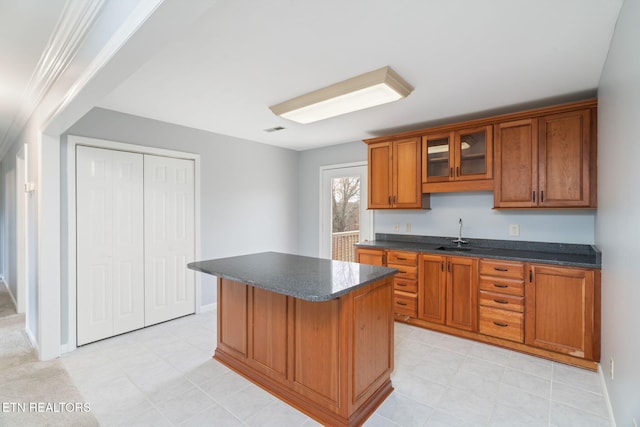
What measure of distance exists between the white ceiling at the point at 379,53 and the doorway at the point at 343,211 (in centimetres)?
154

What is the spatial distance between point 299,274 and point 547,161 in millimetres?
2612

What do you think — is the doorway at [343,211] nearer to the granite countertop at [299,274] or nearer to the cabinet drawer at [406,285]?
the cabinet drawer at [406,285]

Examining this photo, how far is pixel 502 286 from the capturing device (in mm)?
2984

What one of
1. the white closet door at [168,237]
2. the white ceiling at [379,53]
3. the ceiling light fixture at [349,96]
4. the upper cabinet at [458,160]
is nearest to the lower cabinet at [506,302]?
the upper cabinet at [458,160]

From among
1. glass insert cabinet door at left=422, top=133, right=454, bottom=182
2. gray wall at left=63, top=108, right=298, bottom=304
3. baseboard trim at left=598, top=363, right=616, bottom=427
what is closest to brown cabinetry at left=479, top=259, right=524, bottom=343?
baseboard trim at left=598, top=363, right=616, bottom=427

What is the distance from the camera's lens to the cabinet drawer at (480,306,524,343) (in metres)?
2.90

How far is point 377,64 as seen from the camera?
225 centimetres

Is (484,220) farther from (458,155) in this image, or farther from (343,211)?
(343,211)

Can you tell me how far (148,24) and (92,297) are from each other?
9.85ft

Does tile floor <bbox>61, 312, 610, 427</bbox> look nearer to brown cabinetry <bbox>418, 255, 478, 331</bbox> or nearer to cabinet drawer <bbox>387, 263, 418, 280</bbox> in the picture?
brown cabinetry <bbox>418, 255, 478, 331</bbox>

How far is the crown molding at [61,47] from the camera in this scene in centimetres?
155

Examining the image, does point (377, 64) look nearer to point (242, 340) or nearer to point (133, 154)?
point (242, 340)

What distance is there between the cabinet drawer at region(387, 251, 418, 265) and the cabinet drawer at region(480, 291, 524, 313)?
29.7 inches

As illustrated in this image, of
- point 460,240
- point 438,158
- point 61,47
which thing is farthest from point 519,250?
point 61,47
